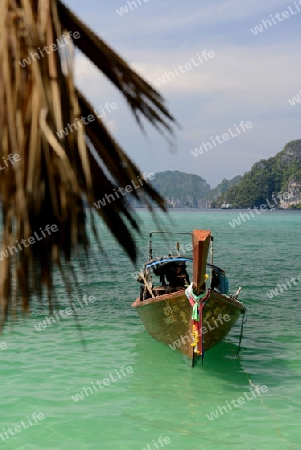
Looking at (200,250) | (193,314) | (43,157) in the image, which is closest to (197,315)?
(193,314)

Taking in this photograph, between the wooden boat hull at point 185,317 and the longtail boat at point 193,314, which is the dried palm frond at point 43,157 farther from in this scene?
the wooden boat hull at point 185,317

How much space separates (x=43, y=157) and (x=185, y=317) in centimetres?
1156

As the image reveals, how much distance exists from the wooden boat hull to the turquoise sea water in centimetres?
54

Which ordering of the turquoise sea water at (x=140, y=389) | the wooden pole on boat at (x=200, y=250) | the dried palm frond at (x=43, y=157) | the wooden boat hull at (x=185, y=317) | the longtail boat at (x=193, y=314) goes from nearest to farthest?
the dried palm frond at (x=43, y=157) → the turquoise sea water at (x=140, y=389) → the wooden pole on boat at (x=200, y=250) → the longtail boat at (x=193, y=314) → the wooden boat hull at (x=185, y=317)

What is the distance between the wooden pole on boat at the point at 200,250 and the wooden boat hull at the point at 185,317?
1.06 m

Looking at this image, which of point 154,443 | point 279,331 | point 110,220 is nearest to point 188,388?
point 154,443

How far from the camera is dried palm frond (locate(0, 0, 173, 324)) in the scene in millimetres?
1063

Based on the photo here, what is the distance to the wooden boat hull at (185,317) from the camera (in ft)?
40.3

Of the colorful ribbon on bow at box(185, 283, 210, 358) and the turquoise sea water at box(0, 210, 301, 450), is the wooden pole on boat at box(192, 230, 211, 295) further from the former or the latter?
the turquoise sea water at box(0, 210, 301, 450)

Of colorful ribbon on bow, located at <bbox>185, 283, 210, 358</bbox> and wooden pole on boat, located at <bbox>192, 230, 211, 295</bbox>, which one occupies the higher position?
wooden pole on boat, located at <bbox>192, 230, 211, 295</bbox>

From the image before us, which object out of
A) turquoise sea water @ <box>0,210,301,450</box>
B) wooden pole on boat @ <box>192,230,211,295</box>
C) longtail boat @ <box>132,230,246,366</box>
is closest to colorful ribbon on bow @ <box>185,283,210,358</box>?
longtail boat @ <box>132,230,246,366</box>

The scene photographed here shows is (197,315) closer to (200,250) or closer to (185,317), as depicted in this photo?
(185,317)

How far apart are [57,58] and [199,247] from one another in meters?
9.17

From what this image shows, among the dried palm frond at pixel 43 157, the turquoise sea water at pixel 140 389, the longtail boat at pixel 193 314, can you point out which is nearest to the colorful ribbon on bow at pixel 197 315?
the longtail boat at pixel 193 314
